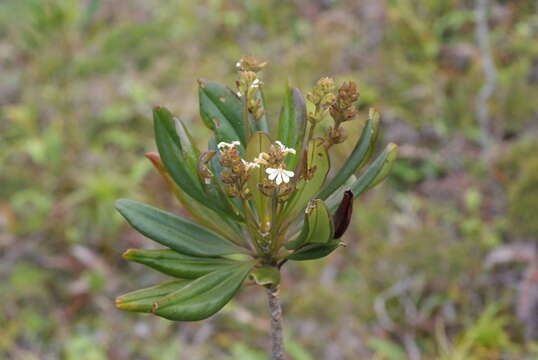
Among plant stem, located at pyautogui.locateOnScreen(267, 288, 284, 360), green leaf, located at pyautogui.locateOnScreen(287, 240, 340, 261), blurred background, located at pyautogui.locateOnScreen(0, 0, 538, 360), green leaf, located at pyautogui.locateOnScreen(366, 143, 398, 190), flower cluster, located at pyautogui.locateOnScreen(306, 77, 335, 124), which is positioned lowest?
plant stem, located at pyautogui.locateOnScreen(267, 288, 284, 360)

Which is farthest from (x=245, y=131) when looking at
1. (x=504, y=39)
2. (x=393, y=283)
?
(x=504, y=39)

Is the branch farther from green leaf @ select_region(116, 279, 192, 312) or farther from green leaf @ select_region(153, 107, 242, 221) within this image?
green leaf @ select_region(116, 279, 192, 312)

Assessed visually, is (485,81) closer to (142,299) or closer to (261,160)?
(261,160)

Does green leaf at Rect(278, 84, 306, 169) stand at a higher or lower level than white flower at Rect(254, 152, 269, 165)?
higher

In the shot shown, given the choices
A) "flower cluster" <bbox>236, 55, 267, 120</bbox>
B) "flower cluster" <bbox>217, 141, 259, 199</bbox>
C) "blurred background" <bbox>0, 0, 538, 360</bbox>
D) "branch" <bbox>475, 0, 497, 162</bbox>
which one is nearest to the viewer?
"flower cluster" <bbox>217, 141, 259, 199</bbox>

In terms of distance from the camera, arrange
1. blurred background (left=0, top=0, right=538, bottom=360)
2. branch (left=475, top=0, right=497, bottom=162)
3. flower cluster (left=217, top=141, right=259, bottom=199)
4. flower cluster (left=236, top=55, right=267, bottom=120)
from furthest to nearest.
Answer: branch (left=475, top=0, right=497, bottom=162) → blurred background (left=0, top=0, right=538, bottom=360) → flower cluster (left=236, top=55, right=267, bottom=120) → flower cluster (left=217, top=141, right=259, bottom=199)

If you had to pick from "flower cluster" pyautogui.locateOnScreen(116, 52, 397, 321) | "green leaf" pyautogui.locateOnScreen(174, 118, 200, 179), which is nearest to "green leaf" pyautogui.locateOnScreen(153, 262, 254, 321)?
"flower cluster" pyautogui.locateOnScreen(116, 52, 397, 321)

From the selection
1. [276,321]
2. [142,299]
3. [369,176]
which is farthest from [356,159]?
[142,299]

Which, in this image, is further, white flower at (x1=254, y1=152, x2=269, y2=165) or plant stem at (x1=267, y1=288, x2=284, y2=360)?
plant stem at (x1=267, y1=288, x2=284, y2=360)
